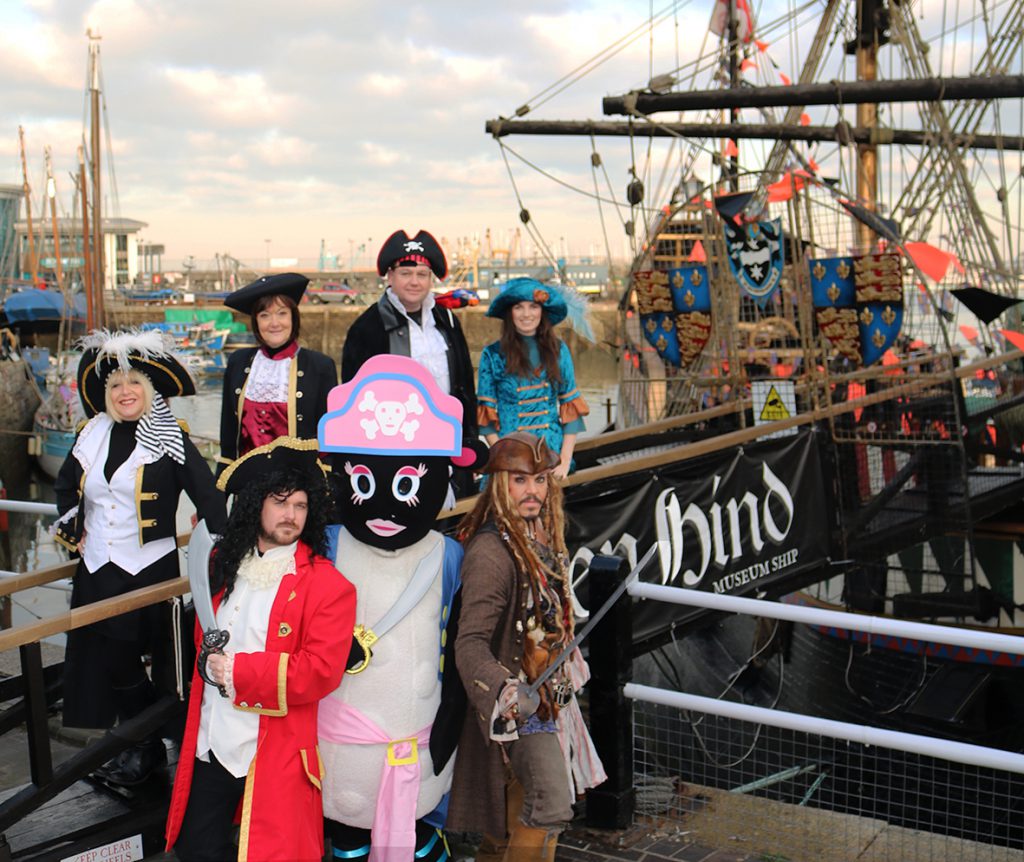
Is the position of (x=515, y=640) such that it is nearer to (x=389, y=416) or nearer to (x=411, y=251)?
(x=389, y=416)

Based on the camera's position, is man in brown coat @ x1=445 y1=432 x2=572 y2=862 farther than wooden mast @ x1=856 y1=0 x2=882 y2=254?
No

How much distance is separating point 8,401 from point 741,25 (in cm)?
2395

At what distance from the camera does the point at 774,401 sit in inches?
276

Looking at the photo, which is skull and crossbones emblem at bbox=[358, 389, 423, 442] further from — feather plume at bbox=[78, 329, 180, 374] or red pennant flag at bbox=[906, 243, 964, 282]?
red pennant flag at bbox=[906, 243, 964, 282]

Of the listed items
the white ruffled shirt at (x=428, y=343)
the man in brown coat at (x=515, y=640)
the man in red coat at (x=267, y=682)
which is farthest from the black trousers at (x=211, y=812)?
the white ruffled shirt at (x=428, y=343)

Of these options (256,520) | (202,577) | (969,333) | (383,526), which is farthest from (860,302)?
(969,333)

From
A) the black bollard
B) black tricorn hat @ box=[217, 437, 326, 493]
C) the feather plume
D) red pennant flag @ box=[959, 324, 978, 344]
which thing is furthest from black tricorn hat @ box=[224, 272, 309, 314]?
red pennant flag @ box=[959, 324, 978, 344]

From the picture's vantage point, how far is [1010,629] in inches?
323

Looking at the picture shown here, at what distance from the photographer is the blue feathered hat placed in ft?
15.0

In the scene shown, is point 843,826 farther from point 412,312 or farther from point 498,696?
point 412,312

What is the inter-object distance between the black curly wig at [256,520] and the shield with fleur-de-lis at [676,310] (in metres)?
6.44

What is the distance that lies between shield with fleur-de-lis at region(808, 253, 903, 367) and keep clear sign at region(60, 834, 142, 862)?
589cm

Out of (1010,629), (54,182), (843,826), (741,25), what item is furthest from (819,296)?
(54,182)

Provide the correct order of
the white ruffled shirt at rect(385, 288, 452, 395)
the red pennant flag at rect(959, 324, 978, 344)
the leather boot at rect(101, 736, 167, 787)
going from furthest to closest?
the red pennant flag at rect(959, 324, 978, 344) → the white ruffled shirt at rect(385, 288, 452, 395) → the leather boot at rect(101, 736, 167, 787)
